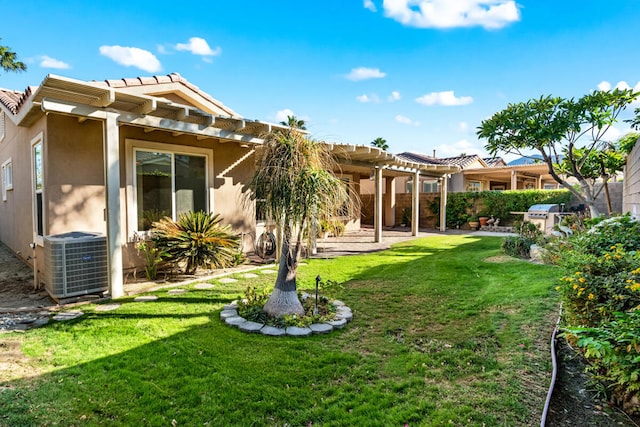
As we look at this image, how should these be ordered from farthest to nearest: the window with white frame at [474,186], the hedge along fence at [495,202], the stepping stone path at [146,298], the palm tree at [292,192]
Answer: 1. the window with white frame at [474,186]
2. the hedge along fence at [495,202]
3. the stepping stone path at [146,298]
4. the palm tree at [292,192]

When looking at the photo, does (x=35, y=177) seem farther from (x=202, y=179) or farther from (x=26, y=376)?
(x=26, y=376)

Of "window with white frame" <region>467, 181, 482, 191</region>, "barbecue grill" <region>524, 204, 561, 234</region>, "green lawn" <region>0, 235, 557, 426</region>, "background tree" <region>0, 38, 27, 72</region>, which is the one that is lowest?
"green lawn" <region>0, 235, 557, 426</region>

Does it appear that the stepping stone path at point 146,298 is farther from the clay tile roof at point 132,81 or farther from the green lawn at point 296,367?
the clay tile roof at point 132,81

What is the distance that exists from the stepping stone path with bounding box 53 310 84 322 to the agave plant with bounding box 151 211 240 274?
1.98 meters

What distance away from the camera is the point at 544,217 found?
10.2m

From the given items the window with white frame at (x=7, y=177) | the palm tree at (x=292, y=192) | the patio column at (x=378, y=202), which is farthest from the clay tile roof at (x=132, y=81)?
the patio column at (x=378, y=202)

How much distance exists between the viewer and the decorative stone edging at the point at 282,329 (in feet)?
13.2

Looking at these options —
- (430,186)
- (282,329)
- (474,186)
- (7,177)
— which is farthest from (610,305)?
(474,186)

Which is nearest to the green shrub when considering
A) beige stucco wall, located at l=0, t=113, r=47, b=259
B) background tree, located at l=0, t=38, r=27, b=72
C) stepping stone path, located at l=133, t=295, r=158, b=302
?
stepping stone path, located at l=133, t=295, r=158, b=302

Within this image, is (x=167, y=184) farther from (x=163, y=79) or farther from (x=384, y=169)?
(x=384, y=169)

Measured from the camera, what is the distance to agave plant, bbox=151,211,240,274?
21.8ft

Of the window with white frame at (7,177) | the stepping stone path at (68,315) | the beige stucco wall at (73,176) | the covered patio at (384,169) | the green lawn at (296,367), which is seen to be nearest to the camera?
the green lawn at (296,367)

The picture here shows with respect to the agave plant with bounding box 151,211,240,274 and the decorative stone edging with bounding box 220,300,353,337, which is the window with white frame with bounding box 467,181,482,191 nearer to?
the agave plant with bounding box 151,211,240,274

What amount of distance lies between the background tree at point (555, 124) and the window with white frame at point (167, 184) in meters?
7.48
